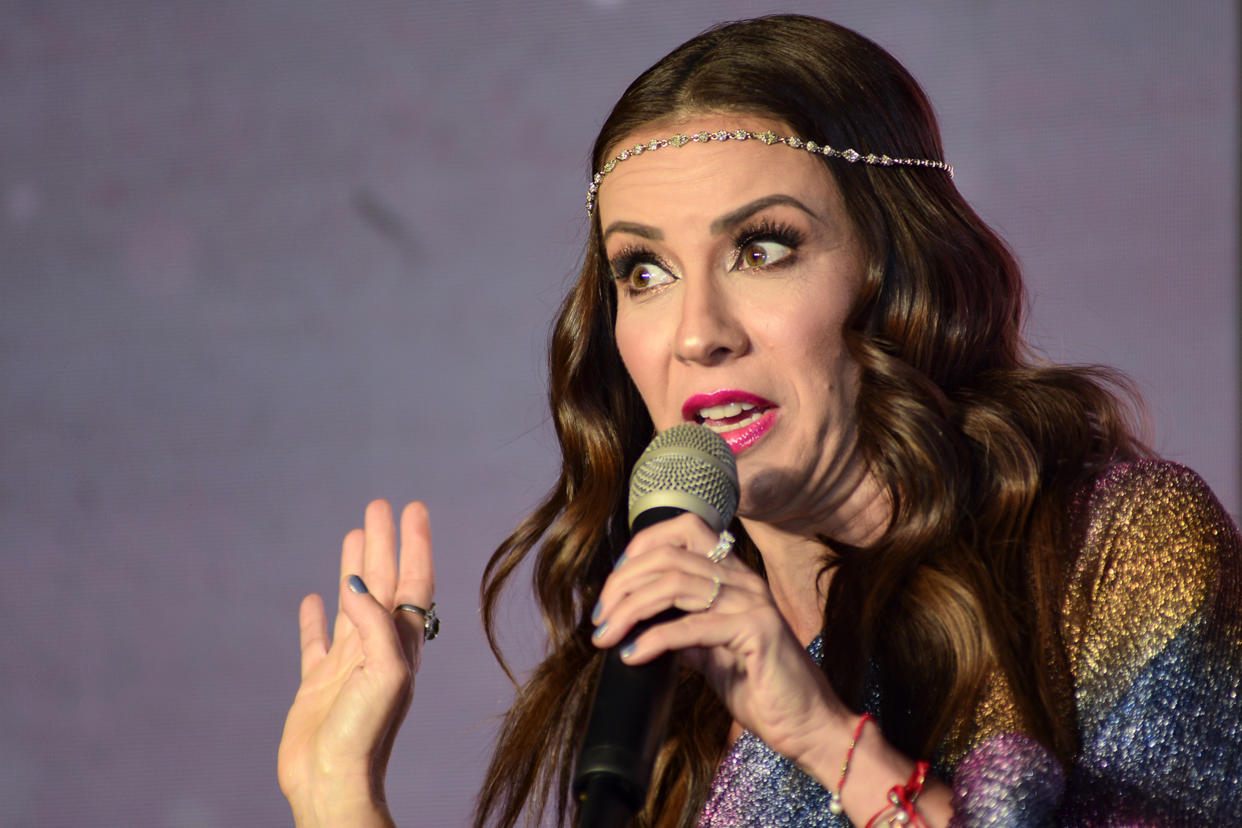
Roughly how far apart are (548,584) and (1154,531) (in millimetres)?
842

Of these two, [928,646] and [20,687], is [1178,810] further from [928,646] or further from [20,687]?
[20,687]

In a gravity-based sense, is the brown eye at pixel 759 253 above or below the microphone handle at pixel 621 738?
above

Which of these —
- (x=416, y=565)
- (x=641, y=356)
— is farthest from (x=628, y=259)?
(x=416, y=565)

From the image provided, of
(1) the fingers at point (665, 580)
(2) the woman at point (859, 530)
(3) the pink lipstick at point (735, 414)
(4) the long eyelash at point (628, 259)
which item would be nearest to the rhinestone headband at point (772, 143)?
(2) the woman at point (859, 530)

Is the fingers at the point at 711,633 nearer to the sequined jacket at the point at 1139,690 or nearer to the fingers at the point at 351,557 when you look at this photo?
the sequined jacket at the point at 1139,690

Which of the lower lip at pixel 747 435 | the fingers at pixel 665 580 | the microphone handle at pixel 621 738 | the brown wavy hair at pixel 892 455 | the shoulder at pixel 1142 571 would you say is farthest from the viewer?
the lower lip at pixel 747 435

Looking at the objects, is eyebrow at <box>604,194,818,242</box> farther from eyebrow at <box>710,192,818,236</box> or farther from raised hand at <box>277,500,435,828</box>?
raised hand at <box>277,500,435,828</box>

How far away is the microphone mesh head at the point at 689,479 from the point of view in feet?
3.85

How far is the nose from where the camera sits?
160 cm

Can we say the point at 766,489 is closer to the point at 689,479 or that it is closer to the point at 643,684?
the point at 689,479

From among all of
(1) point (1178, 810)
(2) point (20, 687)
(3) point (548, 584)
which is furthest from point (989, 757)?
(2) point (20, 687)

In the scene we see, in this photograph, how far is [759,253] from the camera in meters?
1.65

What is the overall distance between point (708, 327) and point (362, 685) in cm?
57

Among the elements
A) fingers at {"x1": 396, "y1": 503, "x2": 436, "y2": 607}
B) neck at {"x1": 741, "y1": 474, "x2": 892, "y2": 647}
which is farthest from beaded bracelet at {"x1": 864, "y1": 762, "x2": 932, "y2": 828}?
fingers at {"x1": 396, "y1": 503, "x2": 436, "y2": 607}
